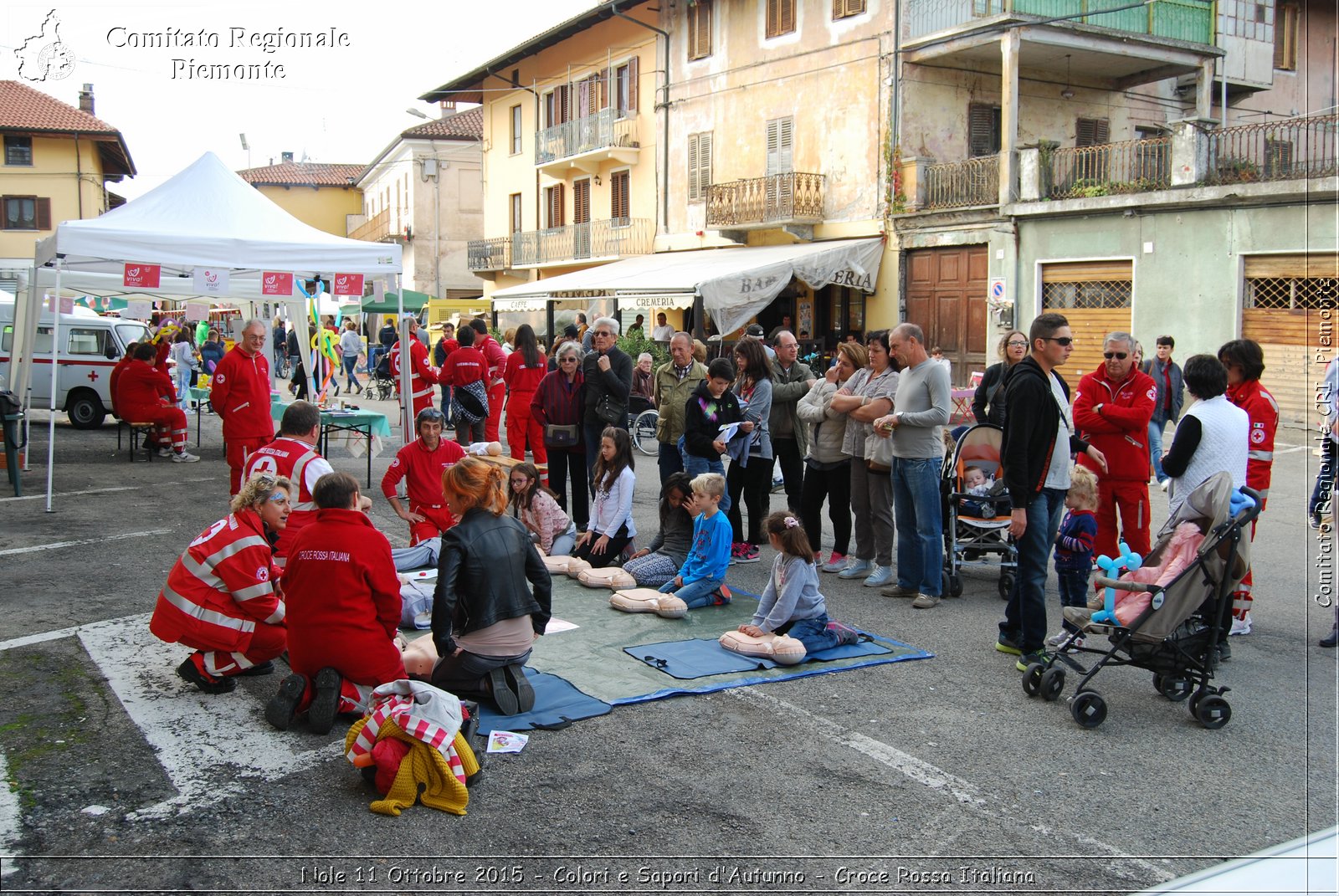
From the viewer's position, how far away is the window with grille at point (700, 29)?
88.7 feet

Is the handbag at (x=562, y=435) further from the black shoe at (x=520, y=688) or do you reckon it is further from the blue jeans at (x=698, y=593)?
the black shoe at (x=520, y=688)

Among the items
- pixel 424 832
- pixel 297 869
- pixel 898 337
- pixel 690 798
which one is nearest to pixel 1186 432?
pixel 898 337

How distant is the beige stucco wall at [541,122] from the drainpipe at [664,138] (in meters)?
0.35

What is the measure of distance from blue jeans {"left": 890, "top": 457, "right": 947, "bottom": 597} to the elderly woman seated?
156 inches

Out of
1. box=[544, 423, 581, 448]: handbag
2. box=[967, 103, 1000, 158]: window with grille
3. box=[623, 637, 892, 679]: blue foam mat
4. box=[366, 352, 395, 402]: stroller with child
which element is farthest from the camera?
box=[366, 352, 395, 402]: stroller with child

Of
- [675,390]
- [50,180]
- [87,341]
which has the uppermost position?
[50,180]

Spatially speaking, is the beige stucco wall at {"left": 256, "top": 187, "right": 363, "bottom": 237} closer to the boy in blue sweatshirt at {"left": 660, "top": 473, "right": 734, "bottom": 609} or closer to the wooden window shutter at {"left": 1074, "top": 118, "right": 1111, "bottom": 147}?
the wooden window shutter at {"left": 1074, "top": 118, "right": 1111, "bottom": 147}

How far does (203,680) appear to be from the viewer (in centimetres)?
548

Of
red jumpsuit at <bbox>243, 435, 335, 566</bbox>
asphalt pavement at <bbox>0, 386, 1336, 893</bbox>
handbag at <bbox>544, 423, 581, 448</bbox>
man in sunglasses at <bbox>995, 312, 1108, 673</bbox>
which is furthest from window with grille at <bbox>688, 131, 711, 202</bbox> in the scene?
asphalt pavement at <bbox>0, 386, 1336, 893</bbox>

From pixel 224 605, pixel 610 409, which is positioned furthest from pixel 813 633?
pixel 610 409

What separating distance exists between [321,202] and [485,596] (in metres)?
65.6

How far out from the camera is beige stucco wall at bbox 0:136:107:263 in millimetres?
45812

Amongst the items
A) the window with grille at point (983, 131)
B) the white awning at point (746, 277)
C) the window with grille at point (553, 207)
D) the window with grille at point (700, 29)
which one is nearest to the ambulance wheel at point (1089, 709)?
the white awning at point (746, 277)

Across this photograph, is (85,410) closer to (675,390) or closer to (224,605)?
(675,390)
